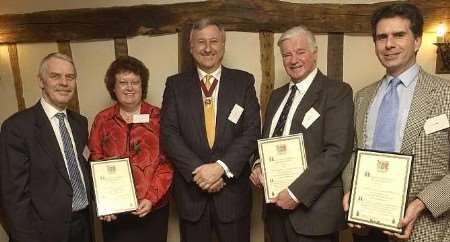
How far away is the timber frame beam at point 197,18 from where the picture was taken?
3.23 m

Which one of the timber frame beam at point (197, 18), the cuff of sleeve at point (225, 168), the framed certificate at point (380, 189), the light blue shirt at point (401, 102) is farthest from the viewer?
the timber frame beam at point (197, 18)

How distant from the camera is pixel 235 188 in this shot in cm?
239

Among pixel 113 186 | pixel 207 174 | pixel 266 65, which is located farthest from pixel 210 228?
pixel 266 65

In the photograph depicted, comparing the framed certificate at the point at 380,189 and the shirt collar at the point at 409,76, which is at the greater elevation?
the shirt collar at the point at 409,76

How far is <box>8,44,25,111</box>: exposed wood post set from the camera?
11.5 feet

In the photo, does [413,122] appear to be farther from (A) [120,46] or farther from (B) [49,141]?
(A) [120,46]

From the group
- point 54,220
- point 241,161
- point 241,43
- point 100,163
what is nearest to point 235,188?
point 241,161

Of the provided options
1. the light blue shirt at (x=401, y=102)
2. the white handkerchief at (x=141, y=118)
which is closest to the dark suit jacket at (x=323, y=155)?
the light blue shirt at (x=401, y=102)

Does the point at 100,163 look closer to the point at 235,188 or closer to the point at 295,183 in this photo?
the point at 235,188

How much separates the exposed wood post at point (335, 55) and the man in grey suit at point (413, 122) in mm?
1448

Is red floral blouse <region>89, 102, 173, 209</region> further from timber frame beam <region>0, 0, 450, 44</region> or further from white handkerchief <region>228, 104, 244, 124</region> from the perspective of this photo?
timber frame beam <region>0, 0, 450, 44</region>

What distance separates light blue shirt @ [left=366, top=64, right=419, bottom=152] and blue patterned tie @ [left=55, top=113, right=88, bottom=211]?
1560 mm

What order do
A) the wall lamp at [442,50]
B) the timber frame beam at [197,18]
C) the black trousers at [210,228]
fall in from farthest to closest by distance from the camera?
the timber frame beam at [197,18] < the wall lamp at [442,50] < the black trousers at [210,228]

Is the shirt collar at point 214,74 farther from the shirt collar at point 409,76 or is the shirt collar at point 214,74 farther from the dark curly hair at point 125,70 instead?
the shirt collar at point 409,76
